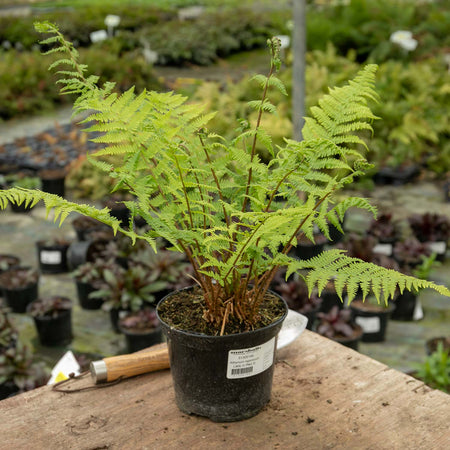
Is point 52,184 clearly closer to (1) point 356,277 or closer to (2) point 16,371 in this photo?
(2) point 16,371

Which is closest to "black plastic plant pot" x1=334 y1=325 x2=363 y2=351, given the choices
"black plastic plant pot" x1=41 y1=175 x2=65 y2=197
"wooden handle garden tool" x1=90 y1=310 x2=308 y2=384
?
Answer: "wooden handle garden tool" x1=90 y1=310 x2=308 y2=384

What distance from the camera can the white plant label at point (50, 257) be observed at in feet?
14.2

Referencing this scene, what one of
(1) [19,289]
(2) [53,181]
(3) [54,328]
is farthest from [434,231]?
(2) [53,181]

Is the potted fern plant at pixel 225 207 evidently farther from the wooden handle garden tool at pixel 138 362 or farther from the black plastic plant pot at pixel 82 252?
the black plastic plant pot at pixel 82 252

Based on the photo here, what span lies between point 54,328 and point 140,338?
20.8 inches

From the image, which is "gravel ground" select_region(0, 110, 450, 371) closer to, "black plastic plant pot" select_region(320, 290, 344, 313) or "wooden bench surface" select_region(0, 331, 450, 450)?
"black plastic plant pot" select_region(320, 290, 344, 313)

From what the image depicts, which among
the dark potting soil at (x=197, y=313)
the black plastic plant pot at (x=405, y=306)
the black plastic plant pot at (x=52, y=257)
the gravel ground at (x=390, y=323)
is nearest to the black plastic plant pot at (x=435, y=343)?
the gravel ground at (x=390, y=323)

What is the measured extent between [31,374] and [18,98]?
667 centimetres

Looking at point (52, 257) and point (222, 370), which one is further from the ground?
point (222, 370)

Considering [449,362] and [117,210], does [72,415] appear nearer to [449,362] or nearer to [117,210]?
[449,362]

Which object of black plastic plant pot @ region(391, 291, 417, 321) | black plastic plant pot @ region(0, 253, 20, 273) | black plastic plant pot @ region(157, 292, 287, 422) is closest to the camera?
black plastic plant pot @ region(157, 292, 287, 422)

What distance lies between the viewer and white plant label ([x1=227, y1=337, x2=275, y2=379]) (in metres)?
1.49

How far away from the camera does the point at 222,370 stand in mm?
1494

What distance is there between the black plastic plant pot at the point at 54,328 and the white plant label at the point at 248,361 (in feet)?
7.07
